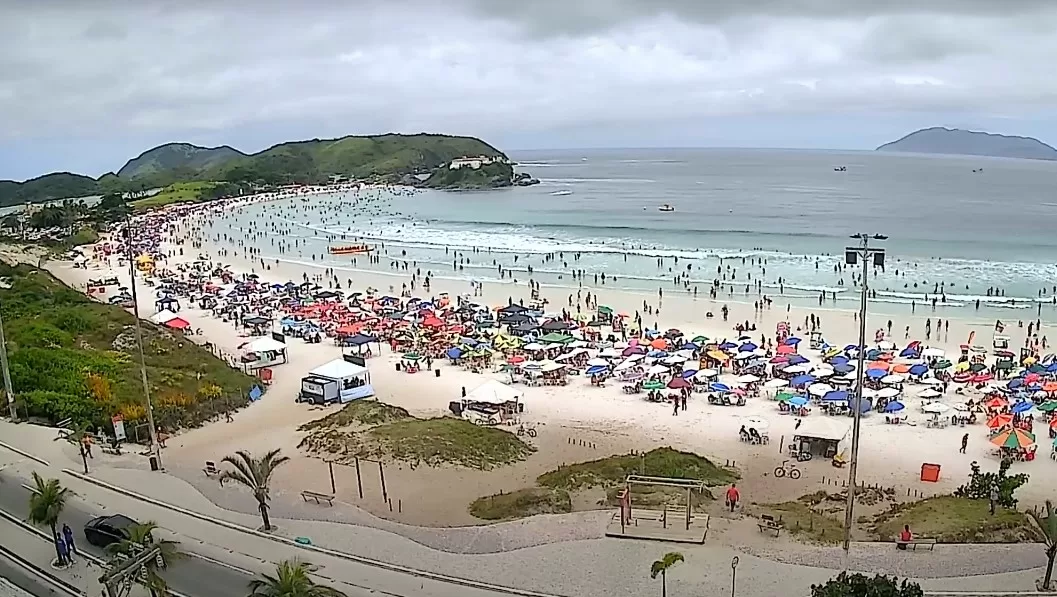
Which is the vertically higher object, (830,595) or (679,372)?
(830,595)

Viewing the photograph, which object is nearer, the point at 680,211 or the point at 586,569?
the point at 586,569

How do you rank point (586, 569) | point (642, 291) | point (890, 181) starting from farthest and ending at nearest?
1. point (890, 181)
2. point (642, 291)
3. point (586, 569)

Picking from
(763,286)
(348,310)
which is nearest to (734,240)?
(763,286)

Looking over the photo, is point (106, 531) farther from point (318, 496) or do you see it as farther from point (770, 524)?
point (770, 524)

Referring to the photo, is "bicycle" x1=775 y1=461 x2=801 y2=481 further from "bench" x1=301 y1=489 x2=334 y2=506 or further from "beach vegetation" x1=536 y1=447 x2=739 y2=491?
"bench" x1=301 y1=489 x2=334 y2=506

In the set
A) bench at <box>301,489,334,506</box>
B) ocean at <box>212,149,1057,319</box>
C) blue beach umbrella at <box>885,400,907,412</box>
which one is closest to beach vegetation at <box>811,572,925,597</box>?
bench at <box>301,489,334,506</box>

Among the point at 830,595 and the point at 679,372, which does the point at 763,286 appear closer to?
the point at 679,372

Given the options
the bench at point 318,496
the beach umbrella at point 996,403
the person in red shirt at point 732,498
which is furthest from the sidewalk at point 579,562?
the beach umbrella at point 996,403
